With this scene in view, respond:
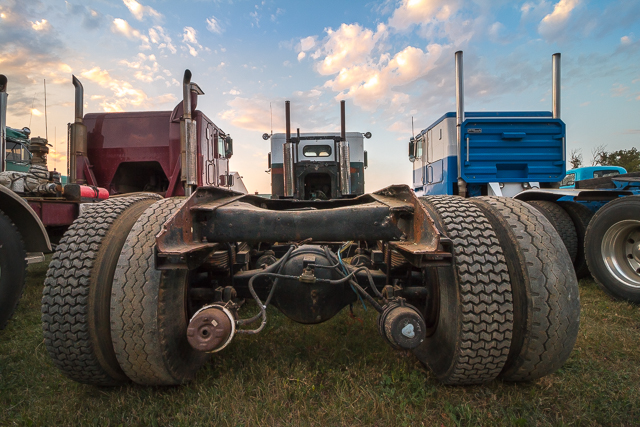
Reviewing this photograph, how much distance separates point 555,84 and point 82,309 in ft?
30.8

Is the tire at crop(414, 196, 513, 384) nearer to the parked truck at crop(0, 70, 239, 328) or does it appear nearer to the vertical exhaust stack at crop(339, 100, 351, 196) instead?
the parked truck at crop(0, 70, 239, 328)

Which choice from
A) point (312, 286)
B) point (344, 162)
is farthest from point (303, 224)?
point (344, 162)

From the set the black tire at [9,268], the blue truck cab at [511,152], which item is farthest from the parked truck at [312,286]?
the blue truck cab at [511,152]

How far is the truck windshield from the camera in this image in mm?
8516

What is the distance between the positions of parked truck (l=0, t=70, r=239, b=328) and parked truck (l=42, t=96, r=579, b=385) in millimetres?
2598

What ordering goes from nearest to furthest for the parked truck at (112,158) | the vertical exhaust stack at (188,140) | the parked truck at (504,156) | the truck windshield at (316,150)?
the parked truck at (112,158) → the vertical exhaust stack at (188,140) → the parked truck at (504,156) → the truck windshield at (316,150)

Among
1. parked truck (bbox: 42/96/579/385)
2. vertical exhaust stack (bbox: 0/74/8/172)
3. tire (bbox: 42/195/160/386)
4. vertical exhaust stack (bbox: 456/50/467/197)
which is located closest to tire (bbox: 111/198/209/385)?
parked truck (bbox: 42/96/579/385)

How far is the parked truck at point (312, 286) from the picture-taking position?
1911 millimetres

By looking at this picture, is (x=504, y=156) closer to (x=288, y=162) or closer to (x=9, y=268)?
(x=288, y=162)

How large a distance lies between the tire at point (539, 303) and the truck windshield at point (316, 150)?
669cm

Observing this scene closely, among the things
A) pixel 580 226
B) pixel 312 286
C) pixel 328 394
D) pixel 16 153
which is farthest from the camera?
pixel 16 153

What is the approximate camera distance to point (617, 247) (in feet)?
13.7

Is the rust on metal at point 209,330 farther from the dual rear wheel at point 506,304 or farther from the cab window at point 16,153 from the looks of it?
the cab window at point 16,153

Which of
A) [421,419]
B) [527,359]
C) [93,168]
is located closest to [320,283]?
[421,419]
